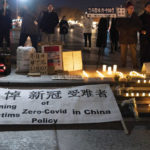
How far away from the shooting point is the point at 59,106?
5895mm

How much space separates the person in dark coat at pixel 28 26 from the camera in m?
10.1

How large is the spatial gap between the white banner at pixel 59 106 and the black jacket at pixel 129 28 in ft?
11.2

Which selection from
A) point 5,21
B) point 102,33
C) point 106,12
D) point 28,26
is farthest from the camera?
point 102,33

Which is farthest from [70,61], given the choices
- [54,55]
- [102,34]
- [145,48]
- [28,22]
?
[102,34]

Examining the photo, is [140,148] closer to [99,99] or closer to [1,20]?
[99,99]

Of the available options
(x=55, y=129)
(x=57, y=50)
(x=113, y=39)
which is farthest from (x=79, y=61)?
(x=113, y=39)

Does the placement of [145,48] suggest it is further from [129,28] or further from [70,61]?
[70,61]

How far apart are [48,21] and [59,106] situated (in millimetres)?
5292

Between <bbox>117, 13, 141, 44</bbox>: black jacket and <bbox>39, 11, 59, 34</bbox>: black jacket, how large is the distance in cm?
234

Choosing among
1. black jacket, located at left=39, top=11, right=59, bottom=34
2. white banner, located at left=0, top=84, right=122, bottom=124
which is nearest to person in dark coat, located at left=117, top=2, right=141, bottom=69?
black jacket, located at left=39, top=11, right=59, bottom=34

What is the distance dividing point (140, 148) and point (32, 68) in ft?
13.1

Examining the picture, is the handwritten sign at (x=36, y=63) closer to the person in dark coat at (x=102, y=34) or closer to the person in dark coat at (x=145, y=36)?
the person in dark coat at (x=145, y=36)

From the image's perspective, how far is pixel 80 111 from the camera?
5.83m

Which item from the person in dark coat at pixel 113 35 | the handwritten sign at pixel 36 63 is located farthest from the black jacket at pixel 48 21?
the person in dark coat at pixel 113 35
